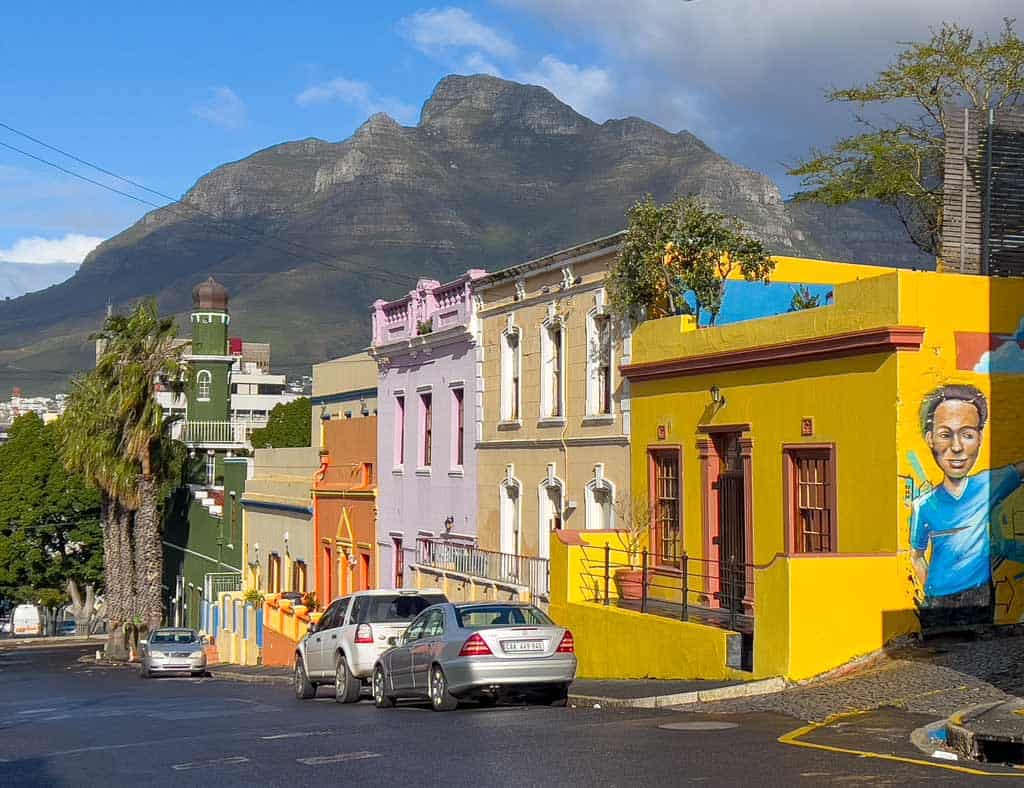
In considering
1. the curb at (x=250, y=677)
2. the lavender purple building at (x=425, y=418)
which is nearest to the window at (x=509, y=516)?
the lavender purple building at (x=425, y=418)

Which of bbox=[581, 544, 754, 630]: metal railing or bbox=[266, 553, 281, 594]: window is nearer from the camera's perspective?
bbox=[581, 544, 754, 630]: metal railing

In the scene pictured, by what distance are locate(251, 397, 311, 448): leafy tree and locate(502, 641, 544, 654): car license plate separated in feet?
255

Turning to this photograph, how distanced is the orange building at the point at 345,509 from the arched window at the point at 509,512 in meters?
7.87

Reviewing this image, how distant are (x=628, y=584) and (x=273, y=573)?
84.8ft

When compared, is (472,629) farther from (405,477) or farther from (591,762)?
(405,477)

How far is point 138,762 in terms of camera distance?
46.1 ft

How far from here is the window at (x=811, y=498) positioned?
66.4 ft

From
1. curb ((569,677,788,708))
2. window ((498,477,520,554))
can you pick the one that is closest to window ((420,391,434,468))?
window ((498,477,520,554))

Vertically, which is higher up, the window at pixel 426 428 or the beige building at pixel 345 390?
the beige building at pixel 345 390

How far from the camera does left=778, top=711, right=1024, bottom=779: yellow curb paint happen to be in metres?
11.0

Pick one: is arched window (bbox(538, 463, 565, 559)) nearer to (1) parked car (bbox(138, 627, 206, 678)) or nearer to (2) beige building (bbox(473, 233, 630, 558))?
(2) beige building (bbox(473, 233, 630, 558))

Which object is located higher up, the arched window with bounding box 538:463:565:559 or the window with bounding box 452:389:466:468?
the window with bounding box 452:389:466:468

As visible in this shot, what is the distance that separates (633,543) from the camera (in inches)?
987

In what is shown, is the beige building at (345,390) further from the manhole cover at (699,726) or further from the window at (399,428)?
the manhole cover at (699,726)
